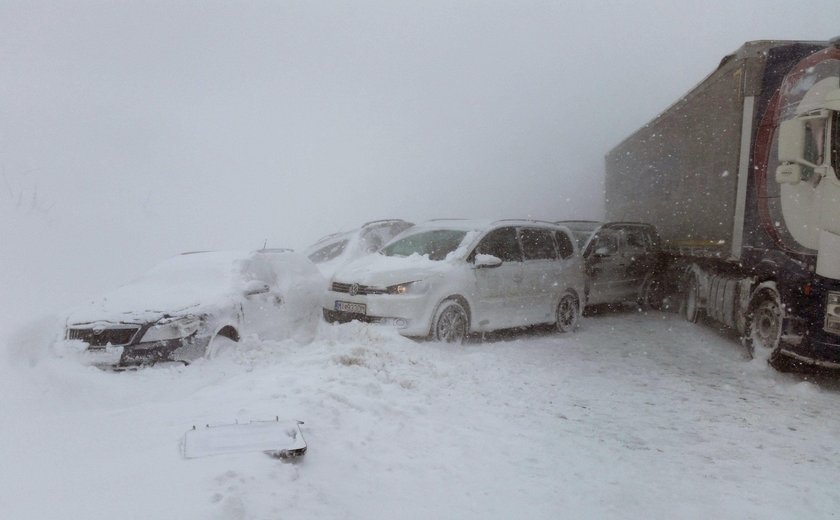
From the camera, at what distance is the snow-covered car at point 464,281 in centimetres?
841

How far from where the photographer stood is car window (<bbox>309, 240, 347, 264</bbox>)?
1392 centimetres

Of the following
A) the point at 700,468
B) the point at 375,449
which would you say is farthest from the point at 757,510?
the point at 375,449

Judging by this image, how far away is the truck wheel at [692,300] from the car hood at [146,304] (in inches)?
342

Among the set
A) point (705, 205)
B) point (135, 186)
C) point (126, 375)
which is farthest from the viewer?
point (135, 186)

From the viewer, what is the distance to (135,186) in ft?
74.5

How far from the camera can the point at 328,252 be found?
1416 centimetres

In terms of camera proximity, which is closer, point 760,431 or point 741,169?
point 760,431

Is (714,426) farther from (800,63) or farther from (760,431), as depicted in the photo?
(800,63)

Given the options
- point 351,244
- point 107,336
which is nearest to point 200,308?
point 107,336

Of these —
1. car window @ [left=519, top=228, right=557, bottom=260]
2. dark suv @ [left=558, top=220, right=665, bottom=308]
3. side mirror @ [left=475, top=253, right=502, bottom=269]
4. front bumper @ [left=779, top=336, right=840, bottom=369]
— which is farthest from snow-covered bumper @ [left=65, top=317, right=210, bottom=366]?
dark suv @ [left=558, top=220, right=665, bottom=308]

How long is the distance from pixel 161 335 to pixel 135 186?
59.9 feet

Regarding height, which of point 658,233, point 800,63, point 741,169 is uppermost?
point 800,63

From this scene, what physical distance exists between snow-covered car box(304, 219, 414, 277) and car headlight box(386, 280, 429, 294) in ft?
16.0

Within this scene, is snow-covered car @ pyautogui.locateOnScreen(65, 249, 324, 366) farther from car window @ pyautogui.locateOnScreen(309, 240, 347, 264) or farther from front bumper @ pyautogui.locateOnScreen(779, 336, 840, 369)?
front bumper @ pyautogui.locateOnScreen(779, 336, 840, 369)
